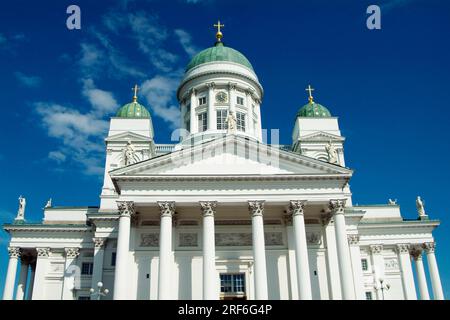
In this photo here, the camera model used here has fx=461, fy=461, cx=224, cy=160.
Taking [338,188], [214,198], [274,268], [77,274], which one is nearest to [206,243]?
[214,198]

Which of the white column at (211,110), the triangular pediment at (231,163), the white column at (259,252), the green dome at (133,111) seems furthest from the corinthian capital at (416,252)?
the green dome at (133,111)

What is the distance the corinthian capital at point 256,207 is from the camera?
28828mm

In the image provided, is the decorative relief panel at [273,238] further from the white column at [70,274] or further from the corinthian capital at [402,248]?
the white column at [70,274]

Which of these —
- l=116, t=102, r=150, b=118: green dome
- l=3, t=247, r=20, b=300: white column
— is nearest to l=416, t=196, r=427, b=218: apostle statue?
l=116, t=102, r=150, b=118: green dome

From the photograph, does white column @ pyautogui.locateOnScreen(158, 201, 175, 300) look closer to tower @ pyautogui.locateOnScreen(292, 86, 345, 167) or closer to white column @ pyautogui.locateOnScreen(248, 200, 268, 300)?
white column @ pyautogui.locateOnScreen(248, 200, 268, 300)

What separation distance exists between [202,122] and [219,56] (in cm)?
774

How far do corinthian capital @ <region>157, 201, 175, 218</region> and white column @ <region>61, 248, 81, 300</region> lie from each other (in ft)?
40.6

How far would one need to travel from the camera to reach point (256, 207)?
94.7 ft

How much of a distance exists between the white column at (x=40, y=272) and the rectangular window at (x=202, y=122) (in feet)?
55.9

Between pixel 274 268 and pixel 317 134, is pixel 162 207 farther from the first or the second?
pixel 317 134

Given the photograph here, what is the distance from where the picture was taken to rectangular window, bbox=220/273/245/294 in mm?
30250

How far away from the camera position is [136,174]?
95.7 ft
